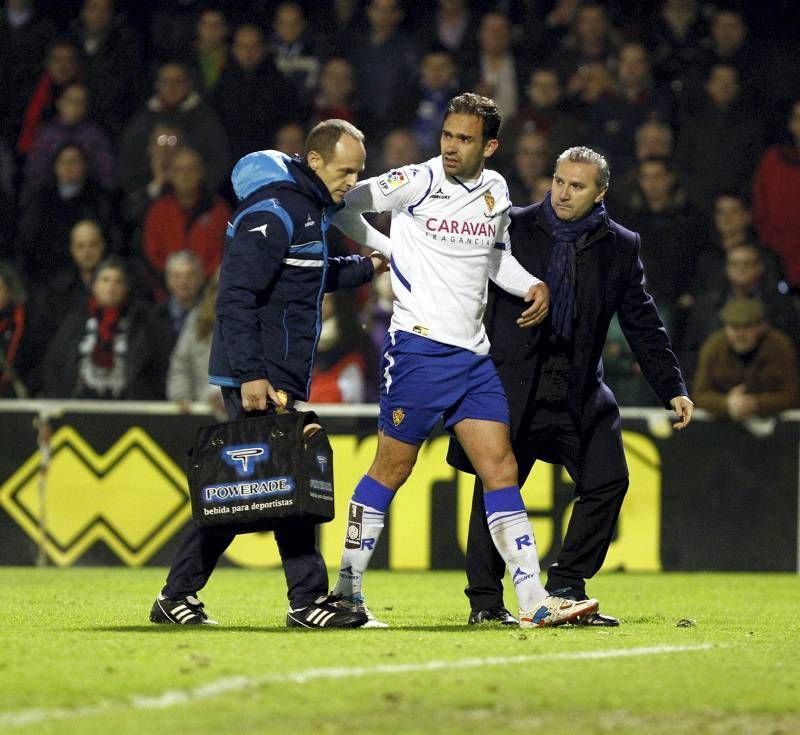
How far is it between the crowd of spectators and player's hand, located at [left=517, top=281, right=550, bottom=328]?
4.51 m

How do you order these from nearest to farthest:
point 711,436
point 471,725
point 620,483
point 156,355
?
point 471,725, point 620,483, point 711,436, point 156,355

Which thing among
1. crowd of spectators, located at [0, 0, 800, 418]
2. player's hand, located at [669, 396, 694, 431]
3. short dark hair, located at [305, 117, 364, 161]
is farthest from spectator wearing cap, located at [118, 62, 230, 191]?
short dark hair, located at [305, 117, 364, 161]

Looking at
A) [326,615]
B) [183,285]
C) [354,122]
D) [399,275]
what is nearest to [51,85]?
[354,122]

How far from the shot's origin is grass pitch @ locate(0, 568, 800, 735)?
155 inches

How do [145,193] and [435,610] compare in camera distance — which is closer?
[435,610]

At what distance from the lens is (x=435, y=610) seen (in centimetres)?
764

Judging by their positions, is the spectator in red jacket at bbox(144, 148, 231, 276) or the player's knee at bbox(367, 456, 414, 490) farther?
the spectator in red jacket at bbox(144, 148, 231, 276)

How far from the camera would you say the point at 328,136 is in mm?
6109

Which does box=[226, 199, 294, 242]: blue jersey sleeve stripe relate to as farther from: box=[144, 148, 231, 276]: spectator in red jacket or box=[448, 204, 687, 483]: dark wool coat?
box=[144, 148, 231, 276]: spectator in red jacket

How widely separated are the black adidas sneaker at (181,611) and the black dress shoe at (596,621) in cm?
144

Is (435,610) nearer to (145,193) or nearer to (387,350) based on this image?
(387,350)

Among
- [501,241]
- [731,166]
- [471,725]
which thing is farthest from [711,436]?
[471,725]

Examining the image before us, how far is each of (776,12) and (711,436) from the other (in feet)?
13.7

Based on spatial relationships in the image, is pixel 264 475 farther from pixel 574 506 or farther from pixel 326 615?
pixel 574 506
